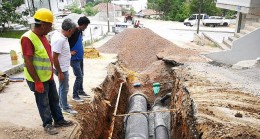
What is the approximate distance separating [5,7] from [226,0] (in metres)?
16.2

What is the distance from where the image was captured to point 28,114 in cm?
555

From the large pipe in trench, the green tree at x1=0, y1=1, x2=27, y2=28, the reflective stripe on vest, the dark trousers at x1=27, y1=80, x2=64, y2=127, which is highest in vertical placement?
the green tree at x1=0, y1=1, x2=27, y2=28

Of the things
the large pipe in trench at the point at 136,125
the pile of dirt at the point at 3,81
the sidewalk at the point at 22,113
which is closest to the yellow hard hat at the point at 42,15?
the sidewalk at the point at 22,113

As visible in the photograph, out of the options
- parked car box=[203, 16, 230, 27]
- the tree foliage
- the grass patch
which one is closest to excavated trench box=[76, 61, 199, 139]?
the grass patch

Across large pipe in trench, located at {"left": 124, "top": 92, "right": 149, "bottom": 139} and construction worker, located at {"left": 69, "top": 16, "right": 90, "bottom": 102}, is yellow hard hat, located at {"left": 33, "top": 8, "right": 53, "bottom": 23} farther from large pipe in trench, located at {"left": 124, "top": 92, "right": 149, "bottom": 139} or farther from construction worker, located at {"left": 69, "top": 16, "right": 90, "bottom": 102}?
large pipe in trench, located at {"left": 124, "top": 92, "right": 149, "bottom": 139}

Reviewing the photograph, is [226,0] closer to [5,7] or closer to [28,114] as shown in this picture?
[28,114]

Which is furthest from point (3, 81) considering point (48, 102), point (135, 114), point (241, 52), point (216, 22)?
point (216, 22)

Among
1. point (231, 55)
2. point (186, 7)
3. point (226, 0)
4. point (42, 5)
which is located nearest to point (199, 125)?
point (231, 55)

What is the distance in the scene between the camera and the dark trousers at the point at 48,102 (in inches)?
171

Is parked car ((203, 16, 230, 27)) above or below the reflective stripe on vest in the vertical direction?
below

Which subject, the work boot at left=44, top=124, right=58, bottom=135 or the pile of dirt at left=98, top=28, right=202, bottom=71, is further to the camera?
the pile of dirt at left=98, top=28, right=202, bottom=71

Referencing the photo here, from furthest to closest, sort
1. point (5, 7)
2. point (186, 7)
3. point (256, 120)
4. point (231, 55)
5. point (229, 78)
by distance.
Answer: point (186, 7), point (5, 7), point (231, 55), point (229, 78), point (256, 120)

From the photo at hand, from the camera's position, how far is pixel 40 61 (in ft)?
13.6

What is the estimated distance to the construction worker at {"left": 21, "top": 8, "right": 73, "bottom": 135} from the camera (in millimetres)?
3982
